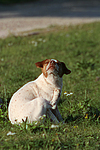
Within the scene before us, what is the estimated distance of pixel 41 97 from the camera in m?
3.21

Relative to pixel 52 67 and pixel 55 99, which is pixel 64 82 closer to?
pixel 55 99

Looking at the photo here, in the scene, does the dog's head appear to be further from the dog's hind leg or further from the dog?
the dog's hind leg

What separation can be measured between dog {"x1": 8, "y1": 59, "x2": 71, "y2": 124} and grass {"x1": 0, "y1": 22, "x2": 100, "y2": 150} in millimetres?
128

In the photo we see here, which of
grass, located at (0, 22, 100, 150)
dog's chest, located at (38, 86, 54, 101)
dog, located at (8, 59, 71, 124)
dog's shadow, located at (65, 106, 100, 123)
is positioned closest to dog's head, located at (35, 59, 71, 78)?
dog, located at (8, 59, 71, 124)

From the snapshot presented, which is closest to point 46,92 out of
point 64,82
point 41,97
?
point 41,97

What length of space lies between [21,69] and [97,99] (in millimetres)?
2087

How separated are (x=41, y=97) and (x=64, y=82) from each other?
2.08 m

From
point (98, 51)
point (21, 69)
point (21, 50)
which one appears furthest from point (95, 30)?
point (21, 69)

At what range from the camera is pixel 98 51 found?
706 cm

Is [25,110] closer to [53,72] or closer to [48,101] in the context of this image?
[48,101]

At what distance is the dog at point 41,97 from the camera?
10.2 feet

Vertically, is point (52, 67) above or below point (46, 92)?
above

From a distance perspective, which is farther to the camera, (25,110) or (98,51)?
(98,51)

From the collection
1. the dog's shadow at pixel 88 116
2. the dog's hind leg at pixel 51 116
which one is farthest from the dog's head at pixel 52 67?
the dog's shadow at pixel 88 116
